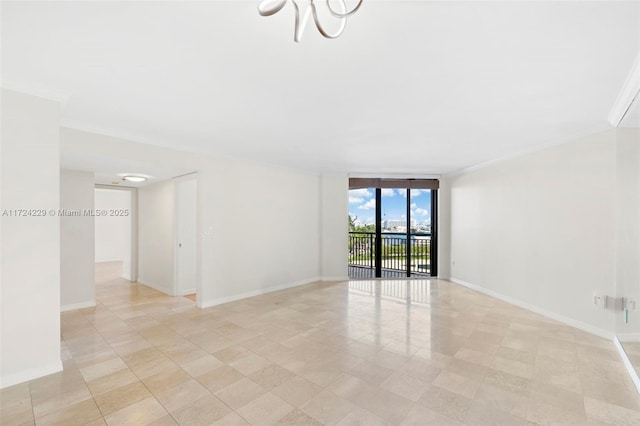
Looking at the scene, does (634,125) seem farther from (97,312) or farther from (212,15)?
(97,312)

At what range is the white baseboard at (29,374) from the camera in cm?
210

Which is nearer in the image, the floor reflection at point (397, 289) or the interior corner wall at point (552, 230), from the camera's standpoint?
the interior corner wall at point (552, 230)

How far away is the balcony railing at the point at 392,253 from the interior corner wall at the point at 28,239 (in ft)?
17.9

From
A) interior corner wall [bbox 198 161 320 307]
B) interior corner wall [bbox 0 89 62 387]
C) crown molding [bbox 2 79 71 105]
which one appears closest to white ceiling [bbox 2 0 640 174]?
crown molding [bbox 2 79 71 105]

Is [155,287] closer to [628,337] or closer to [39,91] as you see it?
[39,91]

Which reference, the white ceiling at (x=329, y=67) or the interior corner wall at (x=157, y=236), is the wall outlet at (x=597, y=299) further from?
the interior corner wall at (x=157, y=236)

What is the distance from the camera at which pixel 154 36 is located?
1562 mm

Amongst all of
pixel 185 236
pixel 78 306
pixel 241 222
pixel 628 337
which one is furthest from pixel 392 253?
pixel 78 306

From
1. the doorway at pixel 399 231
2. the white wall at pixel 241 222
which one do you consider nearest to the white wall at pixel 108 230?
the white wall at pixel 241 222

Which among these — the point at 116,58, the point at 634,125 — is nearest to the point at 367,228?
the point at 634,125

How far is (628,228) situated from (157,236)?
6.56 meters

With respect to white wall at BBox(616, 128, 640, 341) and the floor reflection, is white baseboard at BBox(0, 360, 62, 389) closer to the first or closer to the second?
the floor reflection

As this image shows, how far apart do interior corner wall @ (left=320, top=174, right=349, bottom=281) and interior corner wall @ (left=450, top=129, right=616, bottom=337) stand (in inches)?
95.4

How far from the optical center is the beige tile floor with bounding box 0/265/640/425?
1876 millimetres
